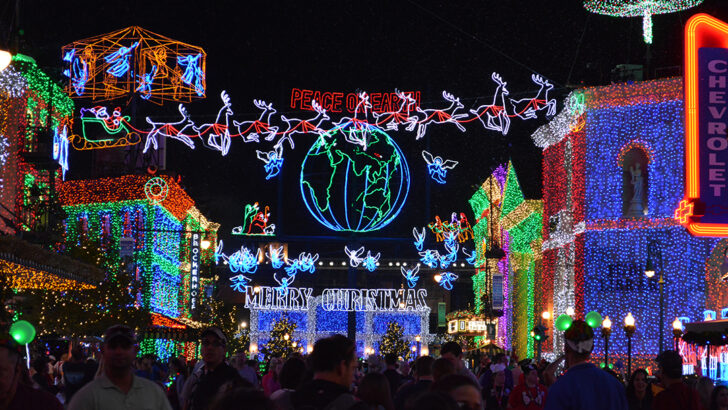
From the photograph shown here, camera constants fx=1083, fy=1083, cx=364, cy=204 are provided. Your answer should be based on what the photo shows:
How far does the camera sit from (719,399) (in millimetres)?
10570

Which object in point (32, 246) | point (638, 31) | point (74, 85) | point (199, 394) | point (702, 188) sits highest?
point (638, 31)

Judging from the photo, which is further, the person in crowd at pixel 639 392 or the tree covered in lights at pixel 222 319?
the tree covered in lights at pixel 222 319

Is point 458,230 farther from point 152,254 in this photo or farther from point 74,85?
point 74,85

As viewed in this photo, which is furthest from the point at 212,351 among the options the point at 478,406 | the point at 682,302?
the point at 682,302

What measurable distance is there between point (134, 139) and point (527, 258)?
21602 mm

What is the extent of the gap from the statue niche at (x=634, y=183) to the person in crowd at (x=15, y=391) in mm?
35647

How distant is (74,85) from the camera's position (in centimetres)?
4131

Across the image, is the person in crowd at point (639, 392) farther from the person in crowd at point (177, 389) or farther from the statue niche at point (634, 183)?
the statue niche at point (634, 183)

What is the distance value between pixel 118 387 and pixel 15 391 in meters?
0.99

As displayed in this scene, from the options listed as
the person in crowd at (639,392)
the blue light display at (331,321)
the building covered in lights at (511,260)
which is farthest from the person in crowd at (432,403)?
the blue light display at (331,321)

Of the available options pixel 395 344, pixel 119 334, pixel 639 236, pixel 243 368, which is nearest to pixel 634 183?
pixel 639 236

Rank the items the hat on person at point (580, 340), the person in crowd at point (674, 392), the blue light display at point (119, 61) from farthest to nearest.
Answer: the blue light display at point (119, 61) → the person in crowd at point (674, 392) → the hat on person at point (580, 340)

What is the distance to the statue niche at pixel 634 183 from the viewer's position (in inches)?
1569

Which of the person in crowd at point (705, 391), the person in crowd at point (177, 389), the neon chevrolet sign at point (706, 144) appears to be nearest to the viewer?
the person in crowd at point (705, 391)
